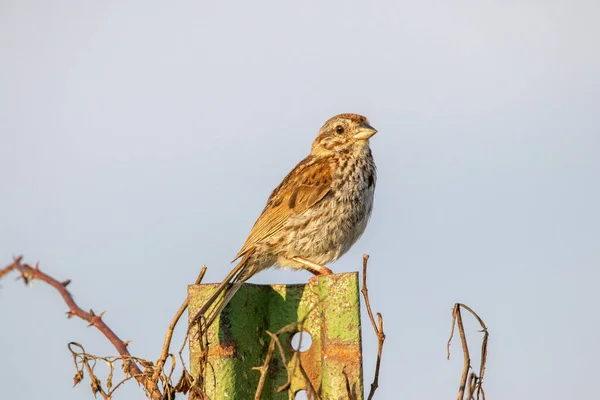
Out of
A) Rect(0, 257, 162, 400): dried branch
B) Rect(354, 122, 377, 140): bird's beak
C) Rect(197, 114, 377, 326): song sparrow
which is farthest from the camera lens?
Rect(354, 122, 377, 140): bird's beak

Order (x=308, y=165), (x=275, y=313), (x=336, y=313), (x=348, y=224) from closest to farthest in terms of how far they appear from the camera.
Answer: (x=336, y=313) → (x=275, y=313) → (x=348, y=224) → (x=308, y=165)

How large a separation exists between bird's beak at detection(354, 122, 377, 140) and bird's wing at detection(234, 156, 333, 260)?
344mm

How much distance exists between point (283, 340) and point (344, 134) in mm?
3251

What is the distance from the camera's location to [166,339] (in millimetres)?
2980

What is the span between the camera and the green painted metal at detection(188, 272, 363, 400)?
3164mm

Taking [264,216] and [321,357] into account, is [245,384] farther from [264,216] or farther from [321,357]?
[264,216]

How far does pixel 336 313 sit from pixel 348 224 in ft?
8.65

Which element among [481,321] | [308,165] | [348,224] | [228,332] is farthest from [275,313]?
[308,165]

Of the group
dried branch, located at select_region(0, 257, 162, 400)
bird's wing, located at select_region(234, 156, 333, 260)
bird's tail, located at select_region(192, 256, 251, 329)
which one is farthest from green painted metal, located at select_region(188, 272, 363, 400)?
bird's wing, located at select_region(234, 156, 333, 260)

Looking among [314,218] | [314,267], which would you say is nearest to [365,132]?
[314,218]

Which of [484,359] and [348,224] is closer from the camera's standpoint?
[484,359]

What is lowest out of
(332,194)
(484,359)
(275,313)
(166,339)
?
(484,359)

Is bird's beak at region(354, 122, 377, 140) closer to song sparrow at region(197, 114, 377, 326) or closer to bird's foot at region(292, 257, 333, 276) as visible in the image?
song sparrow at region(197, 114, 377, 326)

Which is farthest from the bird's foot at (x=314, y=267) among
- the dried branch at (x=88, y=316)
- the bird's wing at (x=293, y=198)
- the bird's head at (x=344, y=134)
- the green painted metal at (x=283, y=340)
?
the dried branch at (x=88, y=316)
